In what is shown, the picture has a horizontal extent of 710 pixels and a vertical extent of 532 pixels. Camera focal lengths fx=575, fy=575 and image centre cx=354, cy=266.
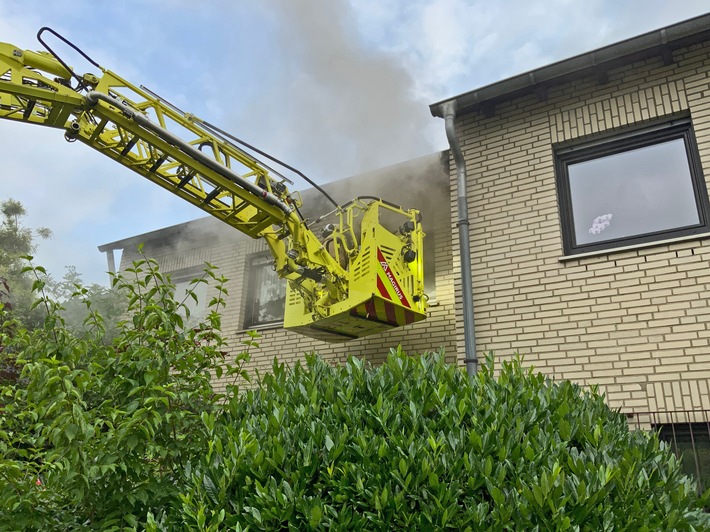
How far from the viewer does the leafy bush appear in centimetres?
190

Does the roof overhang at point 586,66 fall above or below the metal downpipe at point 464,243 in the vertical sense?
above

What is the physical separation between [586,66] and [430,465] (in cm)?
505

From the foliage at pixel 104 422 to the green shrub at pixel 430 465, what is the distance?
0.34 m

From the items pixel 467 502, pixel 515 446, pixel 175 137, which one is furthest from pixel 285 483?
pixel 175 137

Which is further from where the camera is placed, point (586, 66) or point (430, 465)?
point (586, 66)

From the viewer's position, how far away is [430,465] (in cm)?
195

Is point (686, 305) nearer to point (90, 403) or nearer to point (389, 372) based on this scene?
point (389, 372)

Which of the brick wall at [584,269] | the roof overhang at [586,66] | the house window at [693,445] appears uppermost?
the roof overhang at [586,66]

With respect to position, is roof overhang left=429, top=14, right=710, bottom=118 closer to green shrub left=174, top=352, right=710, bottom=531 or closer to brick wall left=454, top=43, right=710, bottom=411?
brick wall left=454, top=43, right=710, bottom=411

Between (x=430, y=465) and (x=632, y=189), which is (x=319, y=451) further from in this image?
(x=632, y=189)

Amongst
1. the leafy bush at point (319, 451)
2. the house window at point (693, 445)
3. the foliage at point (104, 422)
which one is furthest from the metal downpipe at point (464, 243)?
the foliage at point (104, 422)

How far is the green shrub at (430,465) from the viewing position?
6.11ft

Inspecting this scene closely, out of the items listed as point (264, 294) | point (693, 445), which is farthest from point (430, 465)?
point (264, 294)

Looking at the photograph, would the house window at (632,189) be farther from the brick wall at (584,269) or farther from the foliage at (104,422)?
the foliage at (104,422)
